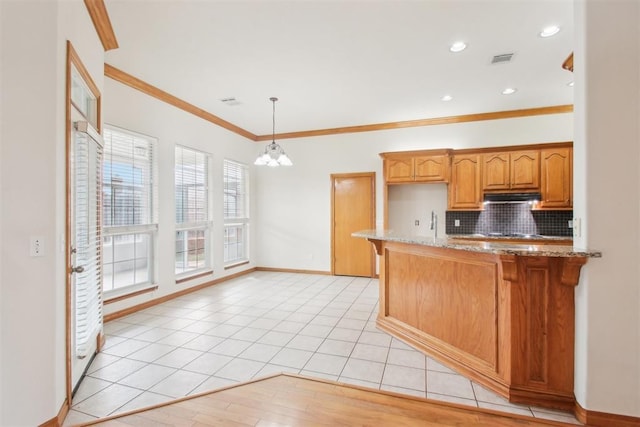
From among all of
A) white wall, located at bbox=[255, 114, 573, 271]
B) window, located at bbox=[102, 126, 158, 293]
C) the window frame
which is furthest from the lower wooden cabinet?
the window frame

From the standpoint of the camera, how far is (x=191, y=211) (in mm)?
5047

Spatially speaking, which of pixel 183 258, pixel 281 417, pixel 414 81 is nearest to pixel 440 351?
pixel 281 417

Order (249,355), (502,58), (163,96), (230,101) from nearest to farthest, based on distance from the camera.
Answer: (249,355) < (502,58) < (163,96) < (230,101)

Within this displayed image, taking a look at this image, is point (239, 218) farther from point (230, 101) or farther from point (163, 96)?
point (163, 96)

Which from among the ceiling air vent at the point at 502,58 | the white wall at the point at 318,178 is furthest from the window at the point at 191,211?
the ceiling air vent at the point at 502,58

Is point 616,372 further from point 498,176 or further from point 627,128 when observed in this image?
point 498,176

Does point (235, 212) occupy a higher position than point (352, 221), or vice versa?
point (235, 212)

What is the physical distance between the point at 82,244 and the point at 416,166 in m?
4.77

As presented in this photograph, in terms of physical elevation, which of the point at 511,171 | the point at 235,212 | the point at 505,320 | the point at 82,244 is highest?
the point at 511,171

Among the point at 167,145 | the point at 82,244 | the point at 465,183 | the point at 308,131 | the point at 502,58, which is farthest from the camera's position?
the point at 308,131

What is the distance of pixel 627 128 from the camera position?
1878 millimetres
